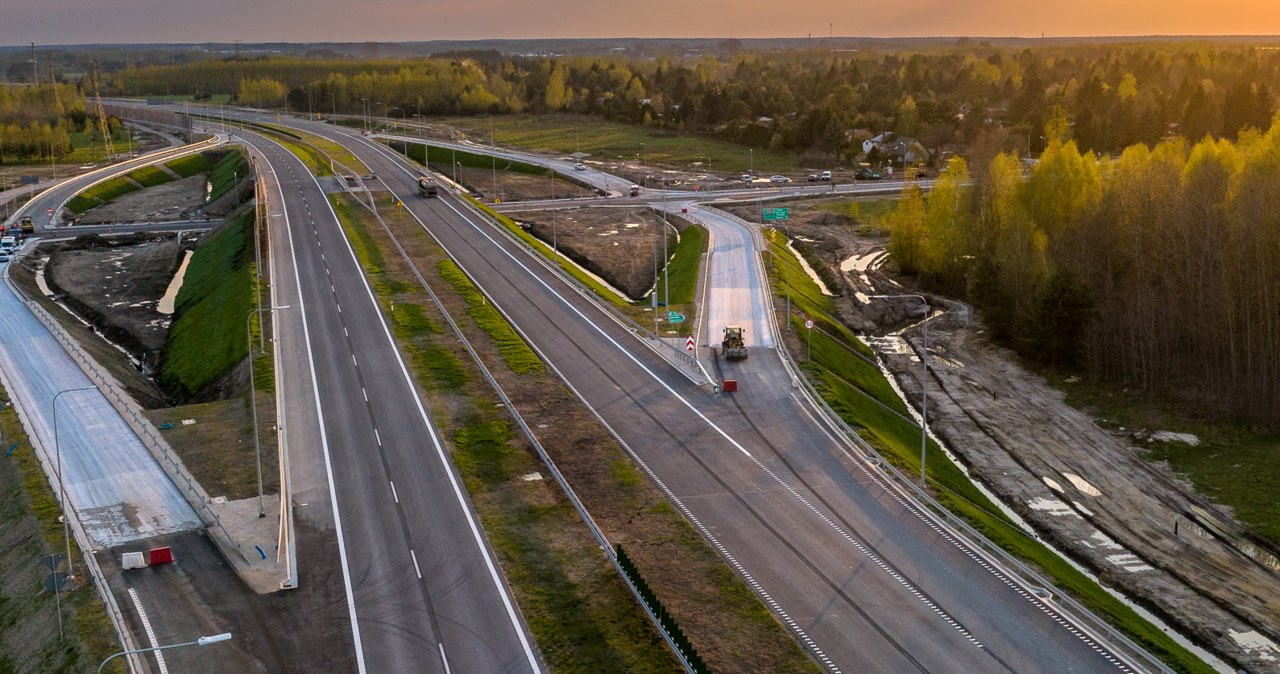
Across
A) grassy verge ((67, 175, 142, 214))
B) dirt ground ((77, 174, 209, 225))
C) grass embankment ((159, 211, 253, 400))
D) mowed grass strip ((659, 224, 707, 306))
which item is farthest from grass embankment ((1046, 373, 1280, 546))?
grassy verge ((67, 175, 142, 214))

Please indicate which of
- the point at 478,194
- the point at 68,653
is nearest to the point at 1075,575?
the point at 68,653

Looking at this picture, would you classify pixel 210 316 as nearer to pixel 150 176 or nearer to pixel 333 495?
pixel 333 495

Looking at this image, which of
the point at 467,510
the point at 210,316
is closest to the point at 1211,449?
the point at 467,510

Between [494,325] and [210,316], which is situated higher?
[494,325]

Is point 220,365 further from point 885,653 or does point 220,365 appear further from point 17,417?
point 885,653

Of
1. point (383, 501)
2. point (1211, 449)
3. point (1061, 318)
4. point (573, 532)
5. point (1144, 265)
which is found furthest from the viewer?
point (1061, 318)

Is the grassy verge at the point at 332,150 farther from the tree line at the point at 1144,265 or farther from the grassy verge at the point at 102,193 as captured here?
the tree line at the point at 1144,265

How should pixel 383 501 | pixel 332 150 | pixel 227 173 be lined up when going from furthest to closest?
pixel 332 150
pixel 227 173
pixel 383 501
